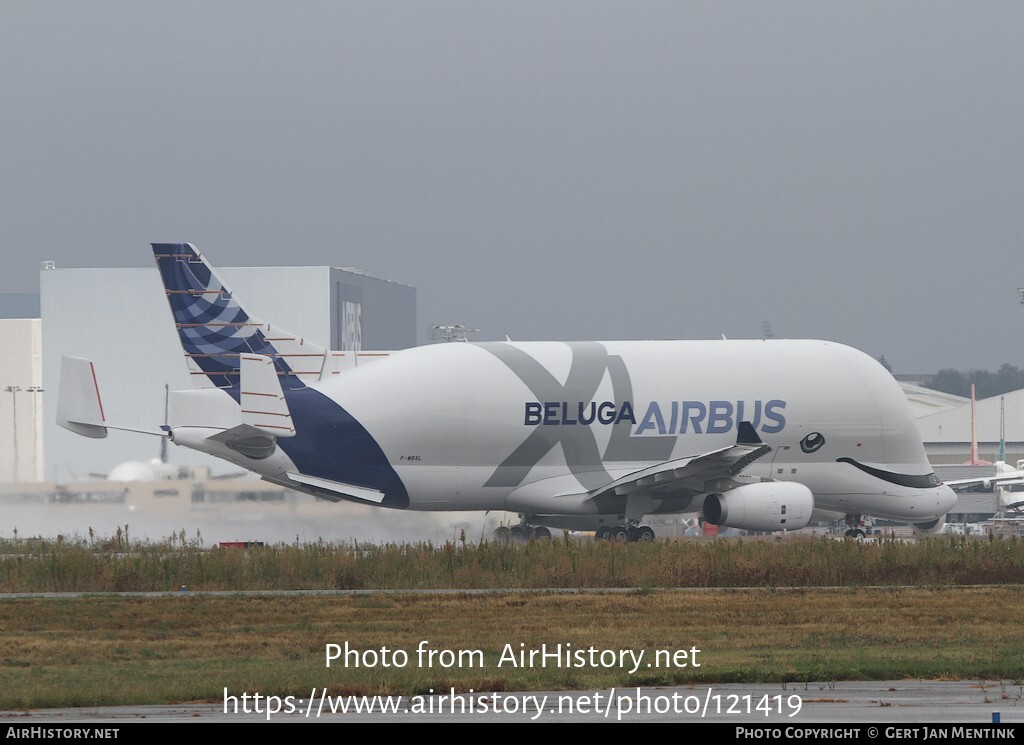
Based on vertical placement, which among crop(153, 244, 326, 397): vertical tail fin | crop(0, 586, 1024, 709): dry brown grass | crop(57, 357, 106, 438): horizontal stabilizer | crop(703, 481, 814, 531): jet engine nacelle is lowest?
crop(0, 586, 1024, 709): dry brown grass

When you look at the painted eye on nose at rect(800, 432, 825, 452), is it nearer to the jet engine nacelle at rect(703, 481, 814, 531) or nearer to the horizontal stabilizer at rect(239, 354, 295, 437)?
the jet engine nacelle at rect(703, 481, 814, 531)

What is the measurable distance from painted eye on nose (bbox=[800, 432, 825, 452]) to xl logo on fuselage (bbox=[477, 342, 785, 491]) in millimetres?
1905

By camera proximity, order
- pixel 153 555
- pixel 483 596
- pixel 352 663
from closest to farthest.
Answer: pixel 352 663 < pixel 483 596 < pixel 153 555

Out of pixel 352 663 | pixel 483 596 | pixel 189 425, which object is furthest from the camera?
pixel 189 425

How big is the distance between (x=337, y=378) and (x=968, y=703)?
1022 inches

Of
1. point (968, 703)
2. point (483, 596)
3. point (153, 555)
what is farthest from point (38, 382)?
point (968, 703)

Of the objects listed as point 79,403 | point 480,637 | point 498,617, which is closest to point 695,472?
point 79,403

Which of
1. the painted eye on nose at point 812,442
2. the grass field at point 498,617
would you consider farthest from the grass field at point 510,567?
the painted eye on nose at point 812,442

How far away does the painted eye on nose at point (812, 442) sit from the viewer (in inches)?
1650

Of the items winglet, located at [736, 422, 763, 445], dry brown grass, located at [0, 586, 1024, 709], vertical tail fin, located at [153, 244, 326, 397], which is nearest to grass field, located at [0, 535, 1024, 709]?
dry brown grass, located at [0, 586, 1024, 709]

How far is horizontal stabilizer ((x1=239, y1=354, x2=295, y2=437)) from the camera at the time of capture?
120 feet

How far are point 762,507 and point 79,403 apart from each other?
1709 cm
